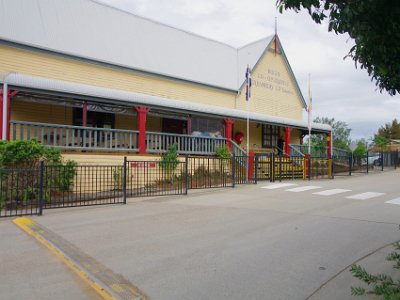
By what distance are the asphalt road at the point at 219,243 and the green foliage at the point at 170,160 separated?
362 cm

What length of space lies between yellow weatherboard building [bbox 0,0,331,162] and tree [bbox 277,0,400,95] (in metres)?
11.6

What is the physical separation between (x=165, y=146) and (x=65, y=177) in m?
6.42

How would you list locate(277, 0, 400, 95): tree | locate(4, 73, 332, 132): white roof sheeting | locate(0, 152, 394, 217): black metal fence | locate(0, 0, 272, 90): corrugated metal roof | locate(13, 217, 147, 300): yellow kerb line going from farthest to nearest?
Result: locate(0, 0, 272, 90): corrugated metal roof → locate(4, 73, 332, 132): white roof sheeting → locate(0, 152, 394, 217): black metal fence → locate(13, 217, 147, 300): yellow kerb line → locate(277, 0, 400, 95): tree

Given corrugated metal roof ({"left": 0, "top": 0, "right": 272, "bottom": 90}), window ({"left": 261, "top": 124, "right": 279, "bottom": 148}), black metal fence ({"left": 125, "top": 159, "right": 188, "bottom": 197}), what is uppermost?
corrugated metal roof ({"left": 0, "top": 0, "right": 272, "bottom": 90})

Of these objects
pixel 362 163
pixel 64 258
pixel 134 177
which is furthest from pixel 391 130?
pixel 64 258

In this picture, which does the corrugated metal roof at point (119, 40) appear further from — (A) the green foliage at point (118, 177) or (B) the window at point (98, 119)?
(A) the green foliage at point (118, 177)

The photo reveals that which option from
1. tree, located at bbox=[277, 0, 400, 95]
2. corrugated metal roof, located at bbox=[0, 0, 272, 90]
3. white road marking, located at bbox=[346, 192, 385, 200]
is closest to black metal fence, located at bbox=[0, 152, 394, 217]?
white road marking, located at bbox=[346, 192, 385, 200]

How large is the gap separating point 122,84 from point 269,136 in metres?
12.4

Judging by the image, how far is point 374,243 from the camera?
257 inches

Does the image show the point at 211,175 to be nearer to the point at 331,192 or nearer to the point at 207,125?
the point at 331,192

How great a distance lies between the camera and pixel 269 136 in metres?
26.4

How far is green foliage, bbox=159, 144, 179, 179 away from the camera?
50.2ft

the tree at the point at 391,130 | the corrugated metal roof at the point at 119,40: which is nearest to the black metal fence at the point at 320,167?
the corrugated metal roof at the point at 119,40

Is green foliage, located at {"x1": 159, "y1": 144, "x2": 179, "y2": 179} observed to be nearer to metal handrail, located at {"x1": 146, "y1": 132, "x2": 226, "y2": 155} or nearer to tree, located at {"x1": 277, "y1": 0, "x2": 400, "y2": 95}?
metal handrail, located at {"x1": 146, "y1": 132, "x2": 226, "y2": 155}
